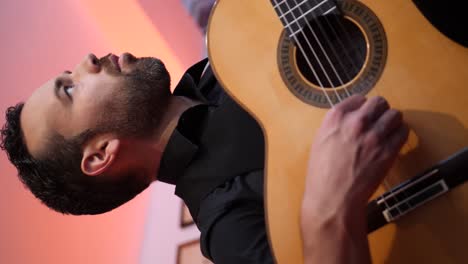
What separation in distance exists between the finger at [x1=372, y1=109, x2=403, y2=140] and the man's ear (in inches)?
22.2

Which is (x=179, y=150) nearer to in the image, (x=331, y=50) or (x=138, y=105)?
(x=138, y=105)

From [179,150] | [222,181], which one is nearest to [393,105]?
[222,181]

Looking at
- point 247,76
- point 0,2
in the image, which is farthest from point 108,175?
point 0,2

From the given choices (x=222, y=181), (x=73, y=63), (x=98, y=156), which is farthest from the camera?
(x=73, y=63)

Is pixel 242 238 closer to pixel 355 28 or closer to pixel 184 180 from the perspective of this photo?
pixel 184 180

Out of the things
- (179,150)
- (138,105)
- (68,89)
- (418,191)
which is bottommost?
(418,191)

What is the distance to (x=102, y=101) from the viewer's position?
89 cm

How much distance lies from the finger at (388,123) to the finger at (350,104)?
0.04 m

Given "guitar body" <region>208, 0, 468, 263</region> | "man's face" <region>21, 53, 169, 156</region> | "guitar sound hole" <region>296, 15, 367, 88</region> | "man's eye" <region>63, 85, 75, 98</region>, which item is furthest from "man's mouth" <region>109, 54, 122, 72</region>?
"guitar sound hole" <region>296, 15, 367, 88</region>

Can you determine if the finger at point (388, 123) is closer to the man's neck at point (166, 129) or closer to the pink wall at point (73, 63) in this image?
the man's neck at point (166, 129)

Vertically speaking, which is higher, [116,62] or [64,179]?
[116,62]

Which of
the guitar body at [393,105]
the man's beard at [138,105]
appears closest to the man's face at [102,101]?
the man's beard at [138,105]

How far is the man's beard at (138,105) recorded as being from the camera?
89 cm

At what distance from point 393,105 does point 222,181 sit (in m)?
0.37
